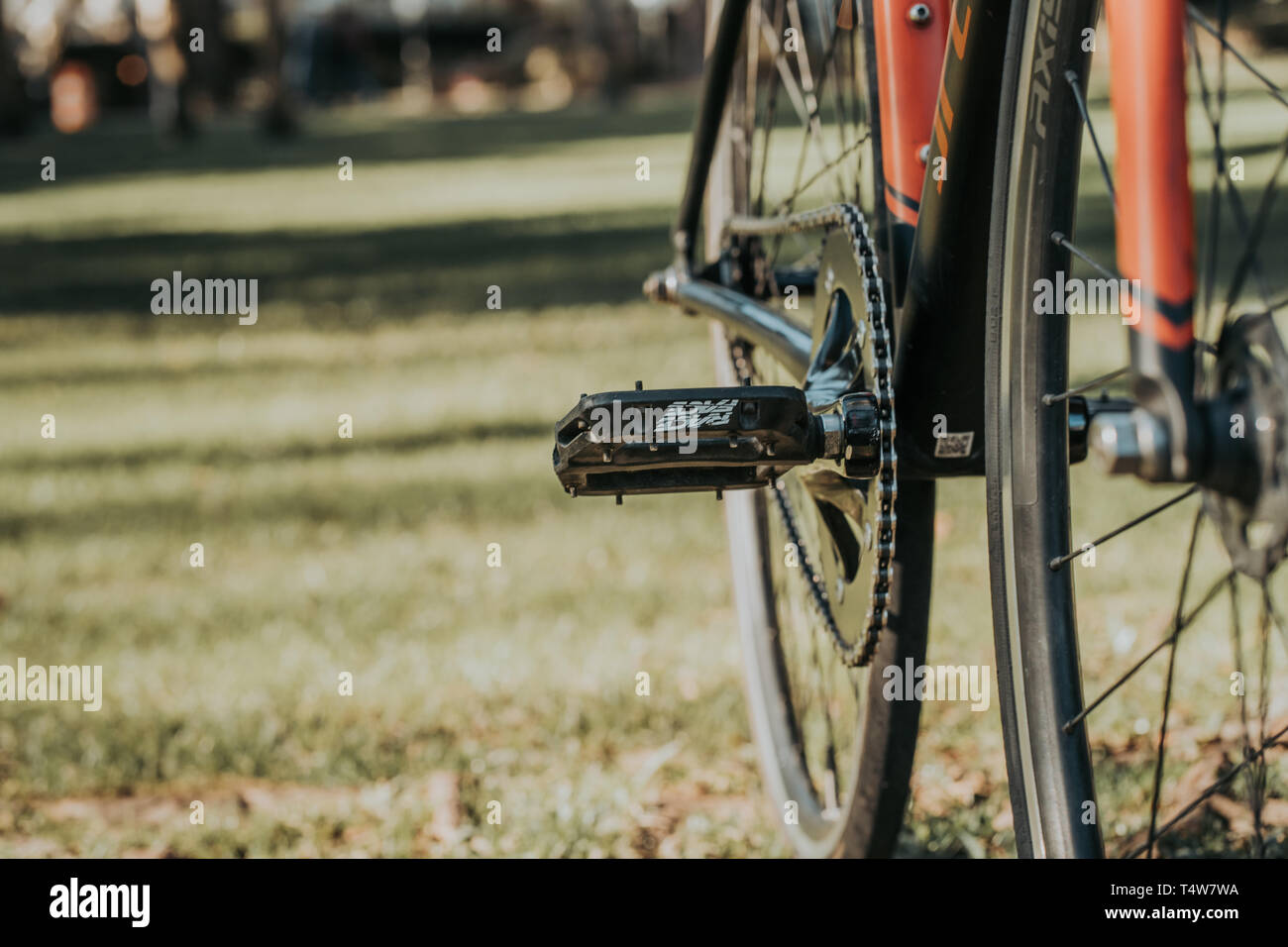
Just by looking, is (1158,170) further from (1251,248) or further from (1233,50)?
(1233,50)

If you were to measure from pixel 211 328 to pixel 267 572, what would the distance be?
423 centimetres

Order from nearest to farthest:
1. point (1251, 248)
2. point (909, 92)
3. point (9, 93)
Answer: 1. point (1251, 248)
2. point (909, 92)
3. point (9, 93)

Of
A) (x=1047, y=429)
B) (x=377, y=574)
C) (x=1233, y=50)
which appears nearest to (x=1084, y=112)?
(x=1233, y=50)

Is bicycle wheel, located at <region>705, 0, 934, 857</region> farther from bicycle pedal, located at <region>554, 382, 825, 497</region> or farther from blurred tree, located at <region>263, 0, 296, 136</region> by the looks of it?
blurred tree, located at <region>263, 0, 296, 136</region>

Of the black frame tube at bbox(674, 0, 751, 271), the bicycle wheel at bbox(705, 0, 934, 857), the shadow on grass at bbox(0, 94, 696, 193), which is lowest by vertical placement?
the bicycle wheel at bbox(705, 0, 934, 857)

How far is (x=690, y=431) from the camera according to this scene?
5.54ft

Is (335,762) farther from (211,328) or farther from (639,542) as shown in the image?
(211,328)

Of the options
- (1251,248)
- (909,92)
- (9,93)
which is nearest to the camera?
(1251,248)

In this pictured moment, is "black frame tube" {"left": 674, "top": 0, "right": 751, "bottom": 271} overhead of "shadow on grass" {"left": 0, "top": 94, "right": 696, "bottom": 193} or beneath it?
beneath

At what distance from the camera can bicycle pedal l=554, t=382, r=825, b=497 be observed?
169cm

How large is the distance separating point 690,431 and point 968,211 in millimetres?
375

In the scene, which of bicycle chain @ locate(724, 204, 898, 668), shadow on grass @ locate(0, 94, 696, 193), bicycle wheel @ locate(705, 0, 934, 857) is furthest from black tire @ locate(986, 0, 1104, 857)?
shadow on grass @ locate(0, 94, 696, 193)

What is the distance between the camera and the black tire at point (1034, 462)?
4.67 ft

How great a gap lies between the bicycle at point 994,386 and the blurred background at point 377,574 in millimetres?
173
